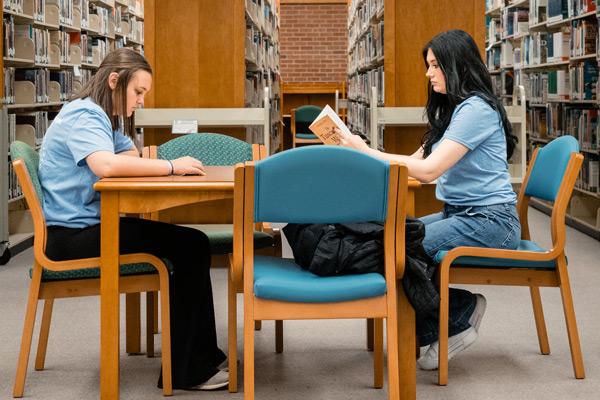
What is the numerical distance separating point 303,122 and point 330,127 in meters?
8.66

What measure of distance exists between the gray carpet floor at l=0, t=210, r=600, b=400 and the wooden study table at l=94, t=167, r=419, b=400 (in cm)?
25

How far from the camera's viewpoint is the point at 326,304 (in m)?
2.40

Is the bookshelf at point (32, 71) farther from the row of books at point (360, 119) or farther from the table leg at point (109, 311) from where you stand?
the table leg at point (109, 311)

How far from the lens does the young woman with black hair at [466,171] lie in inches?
119

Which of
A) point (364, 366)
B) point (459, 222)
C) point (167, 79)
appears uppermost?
point (167, 79)

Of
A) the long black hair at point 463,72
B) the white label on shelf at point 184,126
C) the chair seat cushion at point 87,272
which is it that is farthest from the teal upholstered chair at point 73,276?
the white label on shelf at point 184,126

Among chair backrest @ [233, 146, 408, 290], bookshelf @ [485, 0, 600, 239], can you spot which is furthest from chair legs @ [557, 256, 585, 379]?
bookshelf @ [485, 0, 600, 239]

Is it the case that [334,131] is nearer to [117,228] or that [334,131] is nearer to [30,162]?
[117,228]

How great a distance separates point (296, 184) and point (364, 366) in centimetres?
120

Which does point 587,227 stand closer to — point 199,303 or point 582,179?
point 582,179

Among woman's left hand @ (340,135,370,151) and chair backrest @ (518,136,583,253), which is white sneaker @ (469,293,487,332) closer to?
chair backrest @ (518,136,583,253)

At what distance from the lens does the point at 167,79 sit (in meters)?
5.50

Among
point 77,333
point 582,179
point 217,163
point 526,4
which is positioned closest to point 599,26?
point 582,179

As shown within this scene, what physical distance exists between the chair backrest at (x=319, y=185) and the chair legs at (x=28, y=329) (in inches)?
33.4
